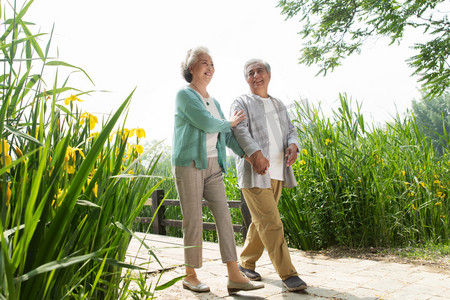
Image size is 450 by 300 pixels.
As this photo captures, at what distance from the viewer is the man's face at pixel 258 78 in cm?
285

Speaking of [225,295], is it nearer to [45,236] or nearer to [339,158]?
[45,236]

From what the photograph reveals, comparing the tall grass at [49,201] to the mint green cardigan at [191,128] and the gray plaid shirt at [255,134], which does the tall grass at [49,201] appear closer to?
the mint green cardigan at [191,128]

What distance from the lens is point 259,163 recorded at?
258 cm

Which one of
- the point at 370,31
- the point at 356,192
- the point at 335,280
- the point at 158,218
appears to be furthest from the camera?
the point at 370,31

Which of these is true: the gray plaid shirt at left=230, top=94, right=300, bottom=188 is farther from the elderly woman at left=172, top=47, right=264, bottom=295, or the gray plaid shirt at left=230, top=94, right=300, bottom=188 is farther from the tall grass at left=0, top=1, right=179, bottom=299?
the tall grass at left=0, top=1, right=179, bottom=299

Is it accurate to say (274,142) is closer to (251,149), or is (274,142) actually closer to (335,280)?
(251,149)

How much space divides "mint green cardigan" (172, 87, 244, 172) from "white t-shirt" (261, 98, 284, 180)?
16.2 inches

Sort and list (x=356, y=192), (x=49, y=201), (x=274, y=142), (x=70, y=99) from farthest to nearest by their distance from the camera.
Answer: (x=356, y=192), (x=274, y=142), (x=70, y=99), (x=49, y=201)

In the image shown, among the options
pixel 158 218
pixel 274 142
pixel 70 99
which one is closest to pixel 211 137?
pixel 274 142

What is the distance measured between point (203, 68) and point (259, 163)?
2.26 ft

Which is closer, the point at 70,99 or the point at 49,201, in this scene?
the point at 49,201

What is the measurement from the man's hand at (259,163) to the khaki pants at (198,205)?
0.24 metres

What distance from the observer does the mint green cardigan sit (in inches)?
95.4

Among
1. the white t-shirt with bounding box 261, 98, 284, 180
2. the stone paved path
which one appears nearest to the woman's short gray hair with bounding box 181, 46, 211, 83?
the white t-shirt with bounding box 261, 98, 284, 180
